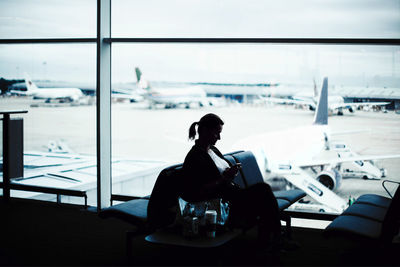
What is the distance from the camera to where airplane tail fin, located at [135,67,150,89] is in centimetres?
1123

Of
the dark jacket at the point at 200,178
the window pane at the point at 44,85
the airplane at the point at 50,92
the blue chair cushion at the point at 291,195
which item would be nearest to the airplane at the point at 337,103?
the blue chair cushion at the point at 291,195

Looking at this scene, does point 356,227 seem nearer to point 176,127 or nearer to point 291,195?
point 291,195

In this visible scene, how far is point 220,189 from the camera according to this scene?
10.2 ft

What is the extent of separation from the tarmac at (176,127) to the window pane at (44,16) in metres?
1.11

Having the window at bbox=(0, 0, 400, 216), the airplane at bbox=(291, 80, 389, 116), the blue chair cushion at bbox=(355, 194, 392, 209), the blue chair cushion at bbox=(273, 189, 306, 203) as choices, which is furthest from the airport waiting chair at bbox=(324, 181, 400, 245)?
the airplane at bbox=(291, 80, 389, 116)

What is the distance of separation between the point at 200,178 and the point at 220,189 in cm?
17

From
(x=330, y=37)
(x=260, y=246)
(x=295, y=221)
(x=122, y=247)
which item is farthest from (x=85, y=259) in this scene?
(x=330, y=37)

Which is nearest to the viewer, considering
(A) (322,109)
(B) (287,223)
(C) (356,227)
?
(C) (356,227)

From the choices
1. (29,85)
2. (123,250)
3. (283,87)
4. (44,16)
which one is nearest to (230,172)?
(123,250)

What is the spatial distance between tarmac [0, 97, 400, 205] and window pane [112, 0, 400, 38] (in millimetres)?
1154

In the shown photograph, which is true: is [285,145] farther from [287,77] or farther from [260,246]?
[260,246]

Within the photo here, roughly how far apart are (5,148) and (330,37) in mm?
3762

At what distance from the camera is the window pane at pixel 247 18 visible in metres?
4.90

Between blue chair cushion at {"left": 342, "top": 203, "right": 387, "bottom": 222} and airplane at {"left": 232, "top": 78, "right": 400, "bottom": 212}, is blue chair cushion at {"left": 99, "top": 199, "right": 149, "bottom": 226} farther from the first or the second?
airplane at {"left": 232, "top": 78, "right": 400, "bottom": 212}
